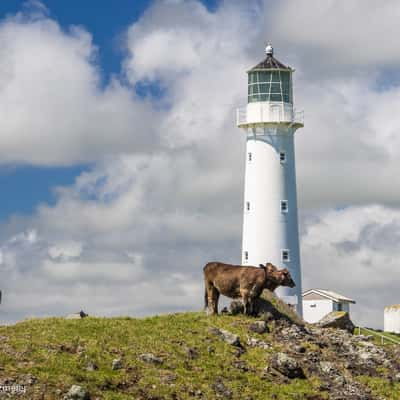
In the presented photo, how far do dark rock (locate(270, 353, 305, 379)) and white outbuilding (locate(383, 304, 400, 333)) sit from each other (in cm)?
5157

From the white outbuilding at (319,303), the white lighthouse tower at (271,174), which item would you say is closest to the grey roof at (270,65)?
the white lighthouse tower at (271,174)

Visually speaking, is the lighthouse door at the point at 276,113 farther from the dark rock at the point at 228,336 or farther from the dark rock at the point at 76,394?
the dark rock at the point at 76,394

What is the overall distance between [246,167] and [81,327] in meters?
33.7

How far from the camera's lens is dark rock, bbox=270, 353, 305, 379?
3850 cm

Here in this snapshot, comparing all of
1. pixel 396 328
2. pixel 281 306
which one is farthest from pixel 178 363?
pixel 396 328

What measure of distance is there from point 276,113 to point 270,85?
7.10 ft

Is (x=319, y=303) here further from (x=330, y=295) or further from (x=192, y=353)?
(x=192, y=353)

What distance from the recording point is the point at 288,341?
41.7 meters

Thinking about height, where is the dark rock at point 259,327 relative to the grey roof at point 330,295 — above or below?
below

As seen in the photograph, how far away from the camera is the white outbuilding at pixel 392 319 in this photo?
89.3 m

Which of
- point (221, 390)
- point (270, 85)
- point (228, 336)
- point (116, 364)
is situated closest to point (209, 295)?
point (228, 336)

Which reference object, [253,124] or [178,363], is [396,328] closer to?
[253,124]

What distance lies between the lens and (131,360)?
1444 inches

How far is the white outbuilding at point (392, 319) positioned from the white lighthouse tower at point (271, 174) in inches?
903
